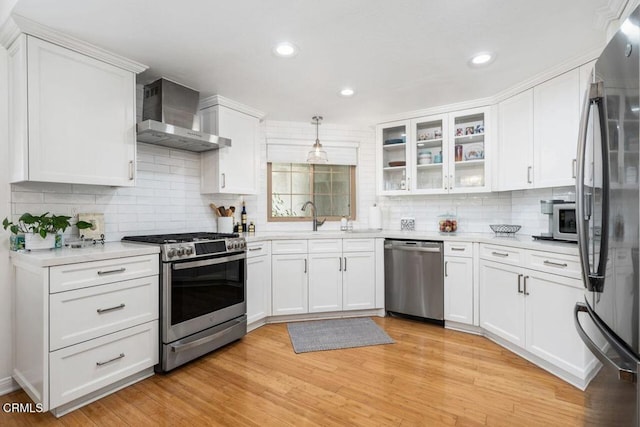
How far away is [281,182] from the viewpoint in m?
4.23

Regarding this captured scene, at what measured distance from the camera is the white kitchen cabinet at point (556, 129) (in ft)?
8.48

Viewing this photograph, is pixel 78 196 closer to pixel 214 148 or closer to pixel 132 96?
pixel 132 96

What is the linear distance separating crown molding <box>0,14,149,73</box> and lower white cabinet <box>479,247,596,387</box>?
11.2 ft

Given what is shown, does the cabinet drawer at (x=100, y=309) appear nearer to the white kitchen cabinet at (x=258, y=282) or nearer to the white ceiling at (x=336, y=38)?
the white kitchen cabinet at (x=258, y=282)

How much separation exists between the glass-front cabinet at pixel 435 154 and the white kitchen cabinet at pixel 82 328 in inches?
111

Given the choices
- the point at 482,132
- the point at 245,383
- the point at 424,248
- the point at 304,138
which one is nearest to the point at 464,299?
the point at 424,248

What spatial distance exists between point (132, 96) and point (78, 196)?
866 mm

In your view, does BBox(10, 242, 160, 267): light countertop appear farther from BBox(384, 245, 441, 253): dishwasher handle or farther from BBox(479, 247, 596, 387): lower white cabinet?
BBox(479, 247, 596, 387): lower white cabinet

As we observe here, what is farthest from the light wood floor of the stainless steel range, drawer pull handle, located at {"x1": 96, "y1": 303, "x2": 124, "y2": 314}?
drawer pull handle, located at {"x1": 96, "y1": 303, "x2": 124, "y2": 314}

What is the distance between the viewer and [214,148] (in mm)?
3312

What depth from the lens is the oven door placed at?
2400mm

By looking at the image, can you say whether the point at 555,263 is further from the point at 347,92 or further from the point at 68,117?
the point at 68,117

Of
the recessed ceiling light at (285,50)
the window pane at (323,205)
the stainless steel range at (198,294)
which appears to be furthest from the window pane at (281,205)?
the recessed ceiling light at (285,50)

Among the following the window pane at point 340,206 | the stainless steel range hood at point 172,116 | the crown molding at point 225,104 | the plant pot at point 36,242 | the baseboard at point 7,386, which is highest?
the crown molding at point 225,104
